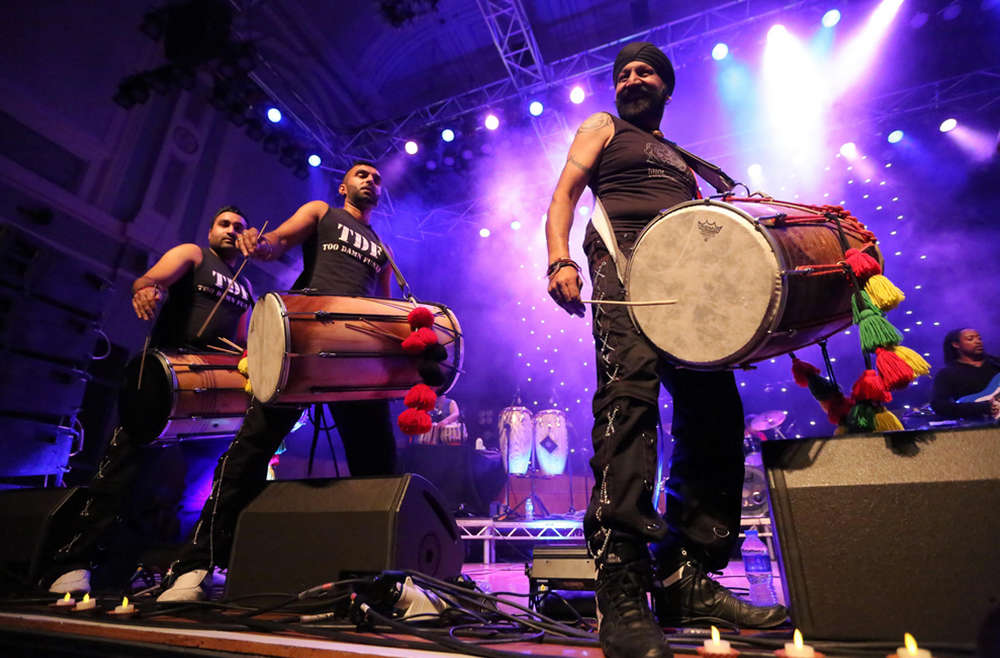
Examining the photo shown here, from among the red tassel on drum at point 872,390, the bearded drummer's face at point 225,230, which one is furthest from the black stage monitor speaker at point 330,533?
the bearded drummer's face at point 225,230

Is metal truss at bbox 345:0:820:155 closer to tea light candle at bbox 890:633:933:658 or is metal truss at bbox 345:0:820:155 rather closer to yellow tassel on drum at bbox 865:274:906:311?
yellow tassel on drum at bbox 865:274:906:311

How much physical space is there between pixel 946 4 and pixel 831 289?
8.03 metres

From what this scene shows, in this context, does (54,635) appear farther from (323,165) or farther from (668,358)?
(323,165)

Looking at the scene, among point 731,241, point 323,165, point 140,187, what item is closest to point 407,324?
point 731,241

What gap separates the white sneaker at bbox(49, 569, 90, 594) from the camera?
228 centimetres

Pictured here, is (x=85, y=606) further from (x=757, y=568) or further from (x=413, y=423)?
(x=757, y=568)

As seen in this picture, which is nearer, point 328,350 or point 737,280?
point 737,280

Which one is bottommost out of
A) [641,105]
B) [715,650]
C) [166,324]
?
[715,650]

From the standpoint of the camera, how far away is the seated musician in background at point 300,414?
7.06 feet

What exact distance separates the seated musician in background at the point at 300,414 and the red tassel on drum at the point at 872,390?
197 cm

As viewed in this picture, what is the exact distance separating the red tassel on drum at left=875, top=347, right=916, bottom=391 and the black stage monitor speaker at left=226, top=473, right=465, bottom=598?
161cm

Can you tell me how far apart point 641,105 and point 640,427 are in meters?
1.42

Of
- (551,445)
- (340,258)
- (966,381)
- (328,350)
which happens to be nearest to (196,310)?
(340,258)

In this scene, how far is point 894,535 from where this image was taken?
116 cm
